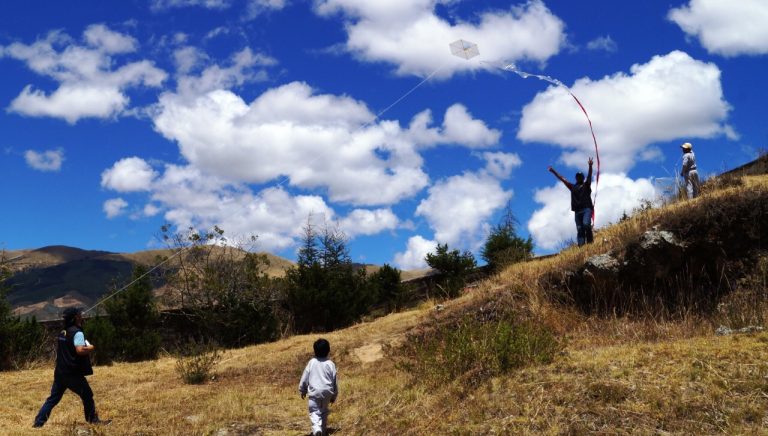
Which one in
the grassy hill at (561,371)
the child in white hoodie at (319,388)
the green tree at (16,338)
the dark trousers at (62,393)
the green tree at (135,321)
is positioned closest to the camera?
the grassy hill at (561,371)

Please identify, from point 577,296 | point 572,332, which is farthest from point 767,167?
point 572,332

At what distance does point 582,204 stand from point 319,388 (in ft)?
28.0

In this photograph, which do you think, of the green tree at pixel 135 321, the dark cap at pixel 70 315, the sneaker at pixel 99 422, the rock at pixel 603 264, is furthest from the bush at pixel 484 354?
the green tree at pixel 135 321

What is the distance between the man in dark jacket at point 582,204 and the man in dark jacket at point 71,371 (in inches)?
396

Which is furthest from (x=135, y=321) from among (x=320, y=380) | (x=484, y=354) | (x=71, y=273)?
(x=71, y=273)

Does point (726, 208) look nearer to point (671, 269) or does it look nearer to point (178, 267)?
point (671, 269)

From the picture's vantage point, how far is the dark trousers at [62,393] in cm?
873

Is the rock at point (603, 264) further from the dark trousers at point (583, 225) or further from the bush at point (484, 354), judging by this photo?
the bush at point (484, 354)

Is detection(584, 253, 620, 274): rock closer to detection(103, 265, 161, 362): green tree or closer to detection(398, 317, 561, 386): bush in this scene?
detection(398, 317, 561, 386): bush

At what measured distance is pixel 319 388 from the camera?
7.70 m

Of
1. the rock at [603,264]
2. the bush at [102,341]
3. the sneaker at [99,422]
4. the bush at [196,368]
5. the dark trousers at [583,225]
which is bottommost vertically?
the sneaker at [99,422]

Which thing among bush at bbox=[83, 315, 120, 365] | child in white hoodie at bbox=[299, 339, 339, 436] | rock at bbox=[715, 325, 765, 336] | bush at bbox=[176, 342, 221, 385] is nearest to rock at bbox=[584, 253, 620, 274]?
rock at bbox=[715, 325, 765, 336]

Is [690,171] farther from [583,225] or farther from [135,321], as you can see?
[135,321]

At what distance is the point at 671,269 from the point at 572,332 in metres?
2.29
